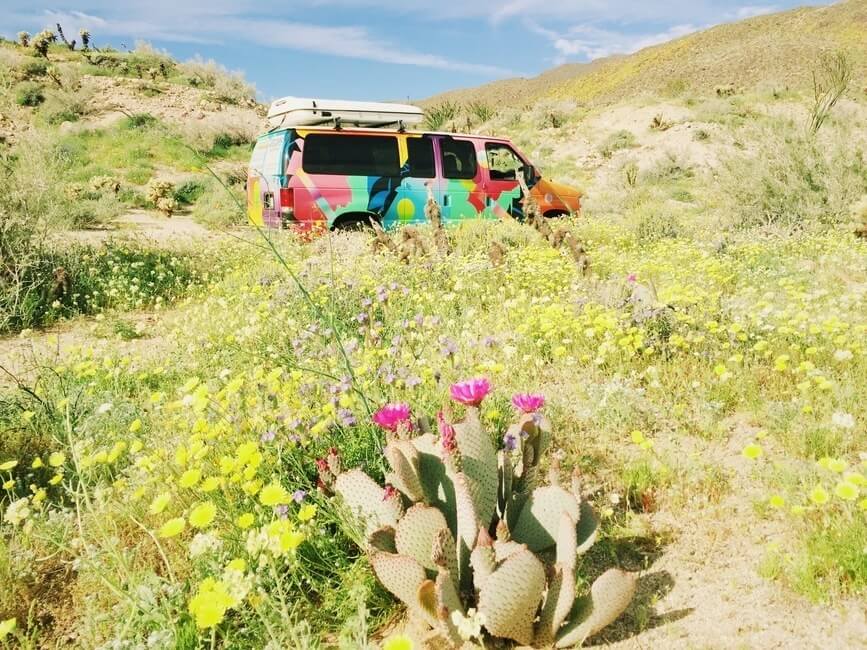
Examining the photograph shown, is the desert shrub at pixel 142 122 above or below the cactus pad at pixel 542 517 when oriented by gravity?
above

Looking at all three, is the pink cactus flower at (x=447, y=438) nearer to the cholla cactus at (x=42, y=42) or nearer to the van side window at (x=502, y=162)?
the van side window at (x=502, y=162)

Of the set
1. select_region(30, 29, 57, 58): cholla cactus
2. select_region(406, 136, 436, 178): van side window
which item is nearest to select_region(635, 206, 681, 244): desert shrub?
select_region(406, 136, 436, 178): van side window

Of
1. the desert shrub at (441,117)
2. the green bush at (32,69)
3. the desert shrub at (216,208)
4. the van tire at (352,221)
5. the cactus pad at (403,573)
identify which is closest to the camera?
the cactus pad at (403,573)

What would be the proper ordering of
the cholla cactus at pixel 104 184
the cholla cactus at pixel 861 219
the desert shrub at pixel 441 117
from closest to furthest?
1. the cholla cactus at pixel 861 219
2. the cholla cactus at pixel 104 184
3. the desert shrub at pixel 441 117

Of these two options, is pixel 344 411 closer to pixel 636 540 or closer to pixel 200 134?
pixel 636 540

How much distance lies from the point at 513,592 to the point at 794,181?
10123mm

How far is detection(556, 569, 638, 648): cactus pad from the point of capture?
5.79ft

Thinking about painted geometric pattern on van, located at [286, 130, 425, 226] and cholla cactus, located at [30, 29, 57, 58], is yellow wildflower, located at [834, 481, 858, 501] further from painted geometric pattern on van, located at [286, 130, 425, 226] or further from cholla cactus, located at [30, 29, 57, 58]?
cholla cactus, located at [30, 29, 57, 58]

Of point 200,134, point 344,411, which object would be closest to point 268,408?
point 344,411

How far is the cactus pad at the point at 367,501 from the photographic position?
214 cm

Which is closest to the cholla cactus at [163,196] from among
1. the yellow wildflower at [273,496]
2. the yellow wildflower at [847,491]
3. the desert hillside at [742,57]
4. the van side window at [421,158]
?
the van side window at [421,158]

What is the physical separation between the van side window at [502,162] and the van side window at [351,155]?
1711 mm

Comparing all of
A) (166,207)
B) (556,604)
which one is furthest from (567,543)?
(166,207)

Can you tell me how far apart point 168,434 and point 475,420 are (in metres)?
2.22
